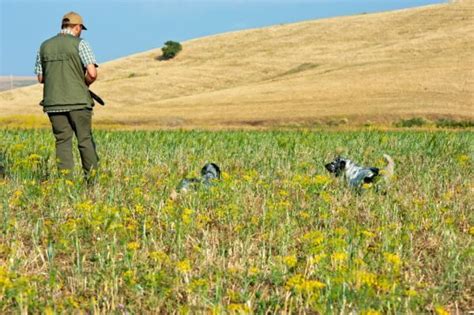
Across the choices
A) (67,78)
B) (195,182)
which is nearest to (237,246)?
(195,182)

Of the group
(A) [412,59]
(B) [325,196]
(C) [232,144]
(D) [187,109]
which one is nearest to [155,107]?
(D) [187,109]

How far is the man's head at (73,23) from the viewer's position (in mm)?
8797

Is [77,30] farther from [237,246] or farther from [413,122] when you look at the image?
[413,122]

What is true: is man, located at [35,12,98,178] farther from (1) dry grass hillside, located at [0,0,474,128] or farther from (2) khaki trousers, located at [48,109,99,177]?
(1) dry grass hillside, located at [0,0,474,128]

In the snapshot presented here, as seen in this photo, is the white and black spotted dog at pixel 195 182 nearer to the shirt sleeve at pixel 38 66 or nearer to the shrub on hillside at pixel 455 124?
the shirt sleeve at pixel 38 66

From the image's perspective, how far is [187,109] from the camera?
4403 centimetres

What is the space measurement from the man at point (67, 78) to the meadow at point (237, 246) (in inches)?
24.1

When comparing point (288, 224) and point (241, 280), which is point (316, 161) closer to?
point (288, 224)

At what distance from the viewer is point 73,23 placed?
884cm

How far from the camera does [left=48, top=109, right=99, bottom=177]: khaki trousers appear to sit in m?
8.91

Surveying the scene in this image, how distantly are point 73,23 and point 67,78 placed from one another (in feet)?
2.20

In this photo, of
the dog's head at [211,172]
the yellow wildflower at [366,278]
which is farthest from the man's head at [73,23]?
the yellow wildflower at [366,278]

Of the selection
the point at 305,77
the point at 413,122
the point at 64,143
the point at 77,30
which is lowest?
the point at 64,143

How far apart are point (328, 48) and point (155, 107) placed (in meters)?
21.2
